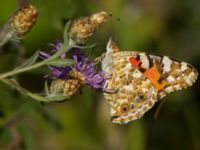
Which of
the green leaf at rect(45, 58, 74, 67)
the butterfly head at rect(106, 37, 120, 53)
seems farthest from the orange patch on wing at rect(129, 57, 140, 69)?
the green leaf at rect(45, 58, 74, 67)

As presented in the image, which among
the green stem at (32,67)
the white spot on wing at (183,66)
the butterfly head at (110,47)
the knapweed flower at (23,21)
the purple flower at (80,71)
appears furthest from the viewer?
the white spot on wing at (183,66)

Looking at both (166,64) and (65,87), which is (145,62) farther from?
(65,87)

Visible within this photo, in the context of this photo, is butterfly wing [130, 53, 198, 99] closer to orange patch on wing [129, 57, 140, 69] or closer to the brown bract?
orange patch on wing [129, 57, 140, 69]

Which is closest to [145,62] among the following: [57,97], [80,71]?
[80,71]

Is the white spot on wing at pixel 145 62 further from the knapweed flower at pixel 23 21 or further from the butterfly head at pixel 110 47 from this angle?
the knapweed flower at pixel 23 21

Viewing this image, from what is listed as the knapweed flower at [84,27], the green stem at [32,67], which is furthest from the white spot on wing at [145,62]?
the green stem at [32,67]
